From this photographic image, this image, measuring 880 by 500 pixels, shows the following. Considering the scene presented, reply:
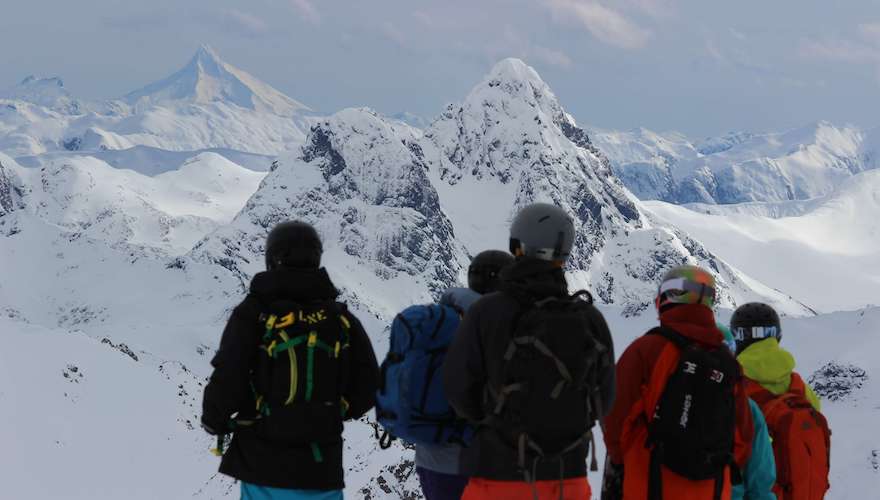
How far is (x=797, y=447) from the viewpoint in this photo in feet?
24.9

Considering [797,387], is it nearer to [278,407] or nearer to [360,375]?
[360,375]

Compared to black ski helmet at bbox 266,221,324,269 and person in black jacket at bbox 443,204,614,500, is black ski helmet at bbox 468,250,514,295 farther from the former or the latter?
black ski helmet at bbox 266,221,324,269

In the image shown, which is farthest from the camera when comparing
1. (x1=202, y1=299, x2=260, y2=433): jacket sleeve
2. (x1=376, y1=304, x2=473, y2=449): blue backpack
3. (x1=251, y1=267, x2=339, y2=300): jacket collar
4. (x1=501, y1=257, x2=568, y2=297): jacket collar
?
(x1=376, y1=304, x2=473, y2=449): blue backpack

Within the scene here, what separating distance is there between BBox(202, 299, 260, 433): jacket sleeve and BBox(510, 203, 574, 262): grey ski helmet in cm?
196

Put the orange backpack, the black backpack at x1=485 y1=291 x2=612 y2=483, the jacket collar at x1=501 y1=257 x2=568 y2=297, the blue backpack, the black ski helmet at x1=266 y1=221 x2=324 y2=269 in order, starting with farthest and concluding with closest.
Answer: the orange backpack
the blue backpack
the black ski helmet at x1=266 y1=221 x2=324 y2=269
the jacket collar at x1=501 y1=257 x2=568 y2=297
the black backpack at x1=485 y1=291 x2=612 y2=483

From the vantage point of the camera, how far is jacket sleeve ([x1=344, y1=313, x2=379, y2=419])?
6.40 meters

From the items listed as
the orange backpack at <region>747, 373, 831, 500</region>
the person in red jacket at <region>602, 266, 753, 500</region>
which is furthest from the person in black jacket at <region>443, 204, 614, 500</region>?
the orange backpack at <region>747, 373, 831, 500</region>

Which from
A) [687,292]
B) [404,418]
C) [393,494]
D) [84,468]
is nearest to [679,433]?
[687,292]

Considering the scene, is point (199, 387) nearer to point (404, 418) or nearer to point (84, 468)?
point (84, 468)

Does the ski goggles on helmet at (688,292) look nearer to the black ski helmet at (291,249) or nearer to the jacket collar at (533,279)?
the jacket collar at (533,279)

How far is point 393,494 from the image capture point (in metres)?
17.8

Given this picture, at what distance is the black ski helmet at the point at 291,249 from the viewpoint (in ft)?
20.2

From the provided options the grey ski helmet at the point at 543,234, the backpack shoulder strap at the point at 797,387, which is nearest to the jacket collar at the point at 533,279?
the grey ski helmet at the point at 543,234

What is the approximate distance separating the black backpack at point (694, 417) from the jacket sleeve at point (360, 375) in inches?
83.3
